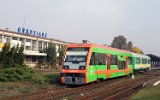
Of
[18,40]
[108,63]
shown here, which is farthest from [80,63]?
[18,40]

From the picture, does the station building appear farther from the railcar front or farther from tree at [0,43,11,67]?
the railcar front

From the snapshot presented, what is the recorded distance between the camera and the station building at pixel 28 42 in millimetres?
67875

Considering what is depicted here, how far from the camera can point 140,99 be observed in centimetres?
1559

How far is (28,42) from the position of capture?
81250 mm

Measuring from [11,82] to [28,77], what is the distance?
229 centimetres

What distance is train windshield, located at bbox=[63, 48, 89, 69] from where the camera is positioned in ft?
73.3

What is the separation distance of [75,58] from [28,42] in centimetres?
6029

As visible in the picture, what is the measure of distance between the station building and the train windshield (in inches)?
1623

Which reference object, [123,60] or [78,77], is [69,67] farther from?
[123,60]

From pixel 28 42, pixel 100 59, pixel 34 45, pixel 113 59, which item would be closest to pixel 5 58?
pixel 113 59

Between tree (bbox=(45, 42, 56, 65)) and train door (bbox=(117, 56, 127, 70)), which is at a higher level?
tree (bbox=(45, 42, 56, 65))

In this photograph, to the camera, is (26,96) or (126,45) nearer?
(26,96)

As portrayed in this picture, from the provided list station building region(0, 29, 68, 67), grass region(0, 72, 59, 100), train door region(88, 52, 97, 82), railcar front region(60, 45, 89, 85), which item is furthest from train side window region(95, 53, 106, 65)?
station building region(0, 29, 68, 67)

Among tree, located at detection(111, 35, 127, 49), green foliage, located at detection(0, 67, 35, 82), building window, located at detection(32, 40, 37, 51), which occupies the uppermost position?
tree, located at detection(111, 35, 127, 49)
